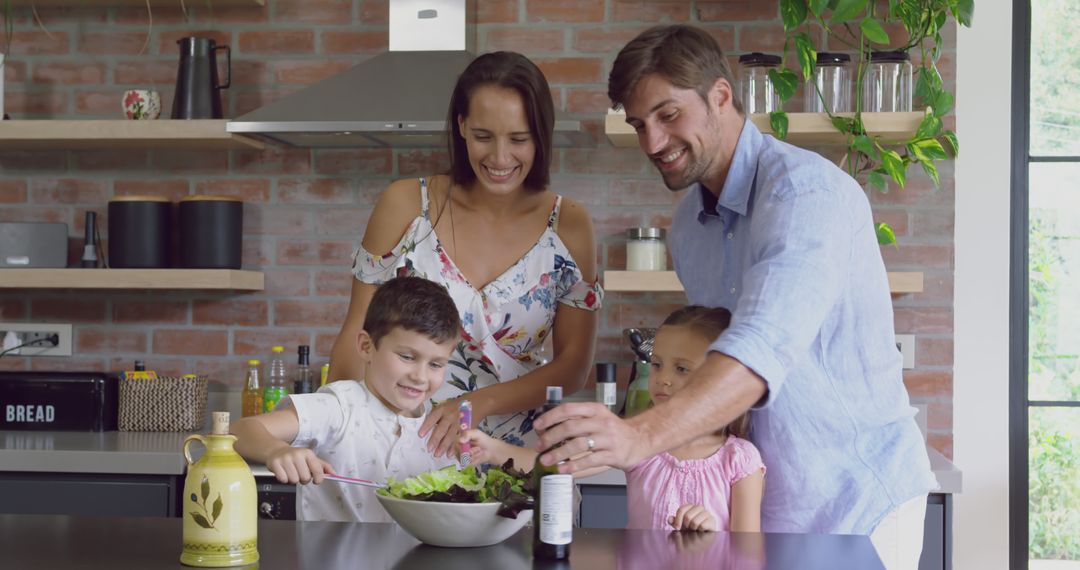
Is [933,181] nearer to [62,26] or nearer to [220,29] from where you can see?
[220,29]

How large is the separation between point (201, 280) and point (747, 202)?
198 cm

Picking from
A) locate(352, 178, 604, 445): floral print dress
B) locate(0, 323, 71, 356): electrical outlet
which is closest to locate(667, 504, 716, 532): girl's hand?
locate(352, 178, 604, 445): floral print dress

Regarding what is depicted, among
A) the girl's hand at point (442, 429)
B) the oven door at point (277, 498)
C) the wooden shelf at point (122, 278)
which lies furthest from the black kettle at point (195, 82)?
the girl's hand at point (442, 429)

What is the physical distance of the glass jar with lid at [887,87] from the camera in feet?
10.1

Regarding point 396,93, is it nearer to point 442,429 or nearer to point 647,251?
point 647,251

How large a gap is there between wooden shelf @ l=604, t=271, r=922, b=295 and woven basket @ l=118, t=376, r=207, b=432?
3.85ft

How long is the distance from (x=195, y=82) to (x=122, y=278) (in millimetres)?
573

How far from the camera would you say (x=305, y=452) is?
58.7 inches

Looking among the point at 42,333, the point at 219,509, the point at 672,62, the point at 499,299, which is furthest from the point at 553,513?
the point at 42,333

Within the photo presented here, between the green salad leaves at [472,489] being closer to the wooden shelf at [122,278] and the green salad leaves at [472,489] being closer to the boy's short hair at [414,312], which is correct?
the boy's short hair at [414,312]

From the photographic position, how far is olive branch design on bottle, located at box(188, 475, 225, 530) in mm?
1342

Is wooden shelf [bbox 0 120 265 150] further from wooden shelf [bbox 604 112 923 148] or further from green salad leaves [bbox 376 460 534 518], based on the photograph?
green salad leaves [bbox 376 460 534 518]

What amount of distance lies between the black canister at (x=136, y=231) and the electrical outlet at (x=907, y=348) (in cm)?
206

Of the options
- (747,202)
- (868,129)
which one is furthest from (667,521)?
(868,129)
